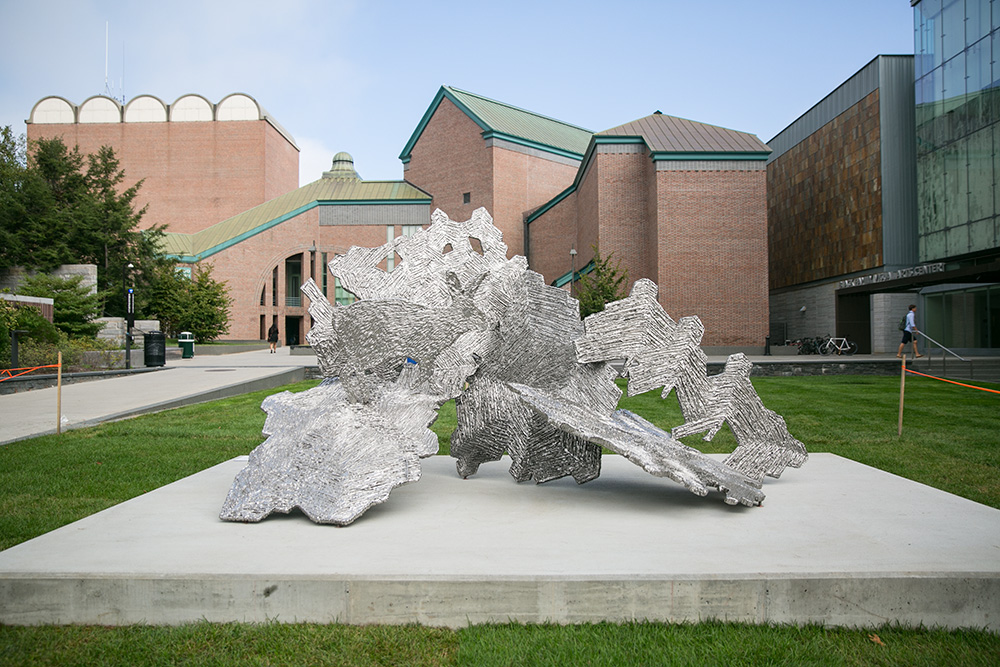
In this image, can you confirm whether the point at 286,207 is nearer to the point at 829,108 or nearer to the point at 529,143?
the point at 529,143

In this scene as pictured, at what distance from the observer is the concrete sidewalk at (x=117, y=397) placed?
397 inches

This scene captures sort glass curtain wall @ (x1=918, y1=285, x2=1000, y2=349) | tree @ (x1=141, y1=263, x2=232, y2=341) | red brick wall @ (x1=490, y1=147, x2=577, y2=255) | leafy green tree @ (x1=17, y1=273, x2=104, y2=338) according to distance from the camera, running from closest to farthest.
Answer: leafy green tree @ (x1=17, y1=273, x2=104, y2=338), glass curtain wall @ (x1=918, y1=285, x2=1000, y2=349), tree @ (x1=141, y1=263, x2=232, y2=341), red brick wall @ (x1=490, y1=147, x2=577, y2=255)

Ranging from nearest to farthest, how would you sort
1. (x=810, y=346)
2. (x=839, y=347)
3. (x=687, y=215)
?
(x=839, y=347) < (x=687, y=215) < (x=810, y=346)

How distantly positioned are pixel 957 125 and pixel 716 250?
9897 millimetres

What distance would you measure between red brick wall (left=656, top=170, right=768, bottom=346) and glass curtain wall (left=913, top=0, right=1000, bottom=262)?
21.1ft

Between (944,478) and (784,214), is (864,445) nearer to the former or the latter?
(944,478)

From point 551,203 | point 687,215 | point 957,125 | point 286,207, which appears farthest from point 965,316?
point 286,207

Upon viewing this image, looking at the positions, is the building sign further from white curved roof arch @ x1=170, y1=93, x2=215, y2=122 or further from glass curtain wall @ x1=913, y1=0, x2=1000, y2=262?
white curved roof arch @ x1=170, y1=93, x2=215, y2=122

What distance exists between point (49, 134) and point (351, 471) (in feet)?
212

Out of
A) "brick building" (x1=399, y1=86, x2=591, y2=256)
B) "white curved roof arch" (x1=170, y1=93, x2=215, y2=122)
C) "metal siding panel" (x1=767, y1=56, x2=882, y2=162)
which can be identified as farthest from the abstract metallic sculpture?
"white curved roof arch" (x1=170, y1=93, x2=215, y2=122)

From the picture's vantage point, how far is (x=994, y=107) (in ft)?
80.0

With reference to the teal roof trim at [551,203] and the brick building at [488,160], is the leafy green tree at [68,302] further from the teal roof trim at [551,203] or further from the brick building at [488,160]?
the teal roof trim at [551,203]

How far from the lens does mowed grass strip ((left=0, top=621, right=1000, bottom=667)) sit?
3.00m

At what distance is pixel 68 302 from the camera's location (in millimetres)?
23625
